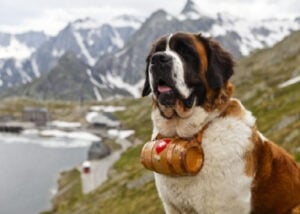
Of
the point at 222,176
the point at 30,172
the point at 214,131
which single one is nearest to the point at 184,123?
the point at 214,131

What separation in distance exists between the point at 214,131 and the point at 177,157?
661mm

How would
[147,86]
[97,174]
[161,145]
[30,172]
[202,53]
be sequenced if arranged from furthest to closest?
[30,172], [97,174], [147,86], [161,145], [202,53]

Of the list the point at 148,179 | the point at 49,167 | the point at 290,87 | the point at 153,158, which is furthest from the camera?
the point at 49,167

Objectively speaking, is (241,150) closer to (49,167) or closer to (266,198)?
(266,198)

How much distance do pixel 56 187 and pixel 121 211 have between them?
55195mm

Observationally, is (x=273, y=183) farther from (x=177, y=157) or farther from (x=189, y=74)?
(x=189, y=74)

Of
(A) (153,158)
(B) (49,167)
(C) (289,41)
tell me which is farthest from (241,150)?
(C) (289,41)

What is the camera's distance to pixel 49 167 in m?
121

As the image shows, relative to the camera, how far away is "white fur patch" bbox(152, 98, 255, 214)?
24.3 ft

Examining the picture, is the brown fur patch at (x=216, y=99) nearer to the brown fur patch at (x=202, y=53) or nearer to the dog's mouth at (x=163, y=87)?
the brown fur patch at (x=202, y=53)

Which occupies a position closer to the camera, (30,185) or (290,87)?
(290,87)

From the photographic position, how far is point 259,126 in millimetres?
61281

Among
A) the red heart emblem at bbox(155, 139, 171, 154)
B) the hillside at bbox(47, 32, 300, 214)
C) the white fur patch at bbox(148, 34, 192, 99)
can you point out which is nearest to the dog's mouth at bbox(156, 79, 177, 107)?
the white fur patch at bbox(148, 34, 192, 99)

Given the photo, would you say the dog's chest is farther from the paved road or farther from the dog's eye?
the paved road
